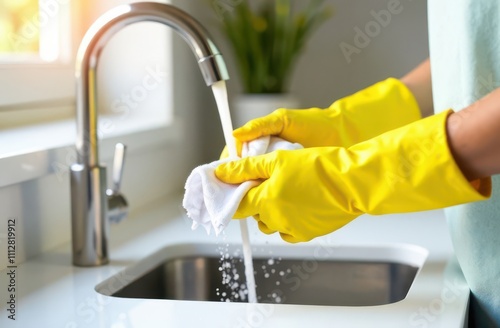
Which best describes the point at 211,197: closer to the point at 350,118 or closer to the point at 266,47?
the point at 350,118

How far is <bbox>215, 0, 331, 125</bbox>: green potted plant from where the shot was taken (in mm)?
1865

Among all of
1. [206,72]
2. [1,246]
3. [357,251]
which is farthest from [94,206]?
[357,251]

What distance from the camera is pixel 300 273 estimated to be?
4.11 ft

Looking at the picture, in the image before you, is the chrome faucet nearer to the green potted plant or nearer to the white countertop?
the white countertop

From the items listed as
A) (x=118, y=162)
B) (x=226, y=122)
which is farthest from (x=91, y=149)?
(x=226, y=122)

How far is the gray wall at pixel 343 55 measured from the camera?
194cm

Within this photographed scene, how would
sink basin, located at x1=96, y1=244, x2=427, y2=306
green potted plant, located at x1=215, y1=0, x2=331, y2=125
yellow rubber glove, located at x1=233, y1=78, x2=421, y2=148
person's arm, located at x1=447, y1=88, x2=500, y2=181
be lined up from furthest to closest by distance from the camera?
green potted plant, located at x1=215, y1=0, x2=331, y2=125 < sink basin, located at x1=96, y1=244, x2=427, y2=306 < yellow rubber glove, located at x1=233, y1=78, x2=421, y2=148 < person's arm, located at x1=447, y1=88, x2=500, y2=181

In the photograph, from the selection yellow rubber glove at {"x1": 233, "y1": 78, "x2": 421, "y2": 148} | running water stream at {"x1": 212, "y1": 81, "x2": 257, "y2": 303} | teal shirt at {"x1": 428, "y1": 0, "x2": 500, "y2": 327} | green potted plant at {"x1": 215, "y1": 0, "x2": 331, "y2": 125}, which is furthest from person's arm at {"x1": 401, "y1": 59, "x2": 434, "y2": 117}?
green potted plant at {"x1": 215, "y1": 0, "x2": 331, "y2": 125}

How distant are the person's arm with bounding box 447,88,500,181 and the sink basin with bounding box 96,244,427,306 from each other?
427mm

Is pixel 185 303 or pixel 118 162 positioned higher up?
pixel 118 162

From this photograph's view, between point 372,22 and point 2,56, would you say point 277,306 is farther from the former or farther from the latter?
point 372,22

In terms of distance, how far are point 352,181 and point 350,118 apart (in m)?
0.36

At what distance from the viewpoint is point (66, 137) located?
1292mm

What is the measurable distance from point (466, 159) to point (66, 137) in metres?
0.74
